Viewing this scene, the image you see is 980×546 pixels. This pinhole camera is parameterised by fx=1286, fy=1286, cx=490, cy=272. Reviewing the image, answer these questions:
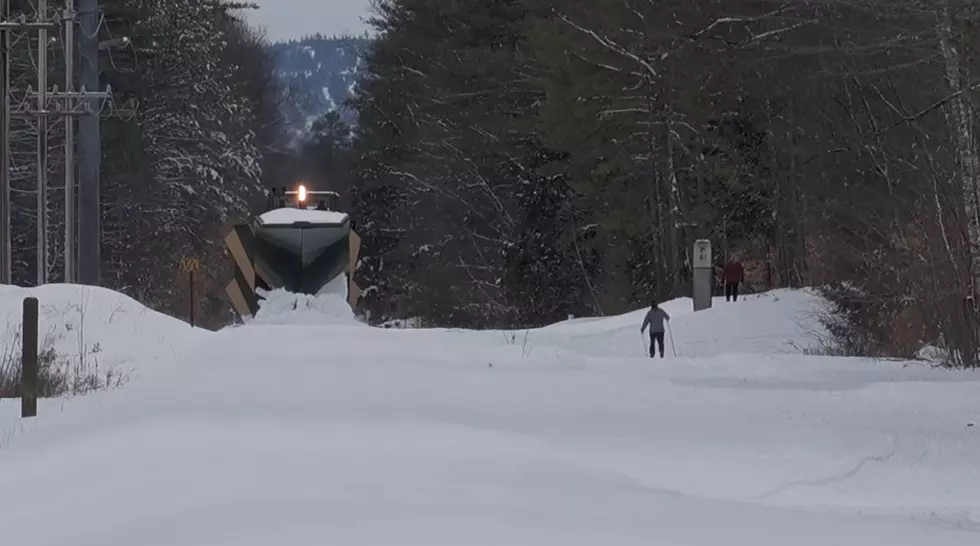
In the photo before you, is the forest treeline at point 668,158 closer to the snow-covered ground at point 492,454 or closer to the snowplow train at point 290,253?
the snow-covered ground at point 492,454

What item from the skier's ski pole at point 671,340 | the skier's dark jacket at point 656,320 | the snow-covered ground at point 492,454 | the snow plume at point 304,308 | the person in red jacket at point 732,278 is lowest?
the snow-covered ground at point 492,454

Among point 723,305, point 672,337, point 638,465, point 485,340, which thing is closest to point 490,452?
point 638,465

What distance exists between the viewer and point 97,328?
15492mm

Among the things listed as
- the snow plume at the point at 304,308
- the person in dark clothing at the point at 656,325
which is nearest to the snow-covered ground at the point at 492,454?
the person in dark clothing at the point at 656,325

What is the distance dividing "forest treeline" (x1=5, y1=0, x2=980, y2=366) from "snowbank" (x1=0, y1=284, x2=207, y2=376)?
25.4 feet

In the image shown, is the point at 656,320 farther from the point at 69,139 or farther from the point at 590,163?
the point at 69,139

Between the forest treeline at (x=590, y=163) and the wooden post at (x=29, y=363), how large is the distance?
6.69 m

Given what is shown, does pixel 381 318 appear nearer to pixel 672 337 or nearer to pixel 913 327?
pixel 672 337

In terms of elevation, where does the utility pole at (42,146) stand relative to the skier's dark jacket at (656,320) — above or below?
above

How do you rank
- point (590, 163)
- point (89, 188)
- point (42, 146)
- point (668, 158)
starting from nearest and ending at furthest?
1. point (89, 188)
2. point (42, 146)
3. point (668, 158)
4. point (590, 163)

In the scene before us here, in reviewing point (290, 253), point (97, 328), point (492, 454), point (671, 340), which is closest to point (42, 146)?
point (290, 253)

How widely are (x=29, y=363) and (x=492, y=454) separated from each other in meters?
4.06

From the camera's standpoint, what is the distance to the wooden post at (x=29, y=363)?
32.4 ft

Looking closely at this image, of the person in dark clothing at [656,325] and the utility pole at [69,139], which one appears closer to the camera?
the person in dark clothing at [656,325]
